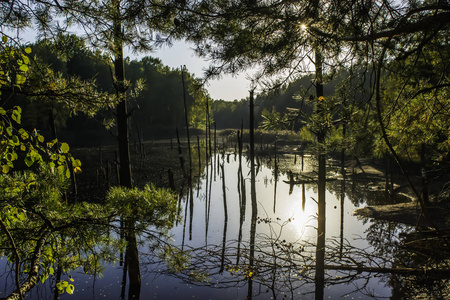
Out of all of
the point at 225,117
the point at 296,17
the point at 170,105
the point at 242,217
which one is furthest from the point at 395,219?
the point at 225,117

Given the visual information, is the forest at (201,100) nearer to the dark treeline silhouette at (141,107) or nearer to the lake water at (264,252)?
the lake water at (264,252)

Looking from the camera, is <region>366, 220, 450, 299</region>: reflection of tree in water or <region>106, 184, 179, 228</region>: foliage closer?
<region>106, 184, 179, 228</region>: foliage

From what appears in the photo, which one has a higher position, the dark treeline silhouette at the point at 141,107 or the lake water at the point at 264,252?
the dark treeline silhouette at the point at 141,107

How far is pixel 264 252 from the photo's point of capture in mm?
6391

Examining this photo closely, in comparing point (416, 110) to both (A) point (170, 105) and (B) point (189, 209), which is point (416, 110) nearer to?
(B) point (189, 209)

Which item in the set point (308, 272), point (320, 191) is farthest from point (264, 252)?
point (320, 191)

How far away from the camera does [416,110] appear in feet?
15.6

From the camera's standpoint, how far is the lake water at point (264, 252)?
21.0 feet

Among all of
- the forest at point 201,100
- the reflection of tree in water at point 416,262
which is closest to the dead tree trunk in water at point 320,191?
the forest at point 201,100

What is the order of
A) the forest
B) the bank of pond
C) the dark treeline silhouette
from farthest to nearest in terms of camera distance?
the dark treeline silhouette < the bank of pond < the forest

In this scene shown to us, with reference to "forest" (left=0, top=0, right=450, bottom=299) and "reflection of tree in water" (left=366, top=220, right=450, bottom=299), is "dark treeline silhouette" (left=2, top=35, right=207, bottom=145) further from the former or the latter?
"forest" (left=0, top=0, right=450, bottom=299)

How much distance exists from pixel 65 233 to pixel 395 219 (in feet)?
37.3

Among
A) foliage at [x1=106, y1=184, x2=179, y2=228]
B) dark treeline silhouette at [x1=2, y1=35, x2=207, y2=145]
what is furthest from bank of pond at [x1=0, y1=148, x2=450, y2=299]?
dark treeline silhouette at [x1=2, y1=35, x2=207, y2=145]

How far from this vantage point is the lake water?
6.39m
